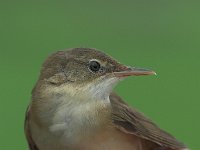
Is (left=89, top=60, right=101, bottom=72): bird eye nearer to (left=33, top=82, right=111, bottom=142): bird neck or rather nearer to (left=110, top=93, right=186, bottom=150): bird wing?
(left=33, top=82, right=111, bottom=142): bird neck

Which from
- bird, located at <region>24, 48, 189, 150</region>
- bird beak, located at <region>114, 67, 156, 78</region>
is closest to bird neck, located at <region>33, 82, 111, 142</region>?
bird, located at <region>24, 48, 189, 150</region>

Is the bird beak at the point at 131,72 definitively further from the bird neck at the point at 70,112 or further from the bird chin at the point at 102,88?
the bird neck at the point at 70,112

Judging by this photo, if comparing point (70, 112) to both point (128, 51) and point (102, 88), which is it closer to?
point (102, 88)

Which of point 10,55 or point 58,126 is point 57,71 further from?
point 10,55

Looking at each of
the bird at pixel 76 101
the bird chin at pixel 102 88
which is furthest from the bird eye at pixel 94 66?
the bird chin at pixel 102 88

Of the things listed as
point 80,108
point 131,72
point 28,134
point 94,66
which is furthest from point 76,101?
point 28,134

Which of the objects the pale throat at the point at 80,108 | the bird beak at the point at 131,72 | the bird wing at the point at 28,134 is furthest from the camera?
the bird wing at the point at 28,134

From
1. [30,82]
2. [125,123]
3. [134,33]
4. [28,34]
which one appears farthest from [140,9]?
[125,123]
